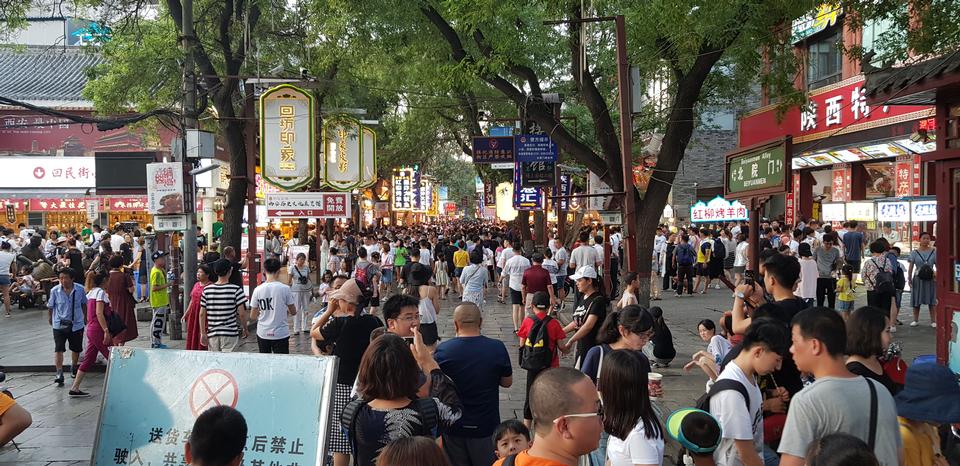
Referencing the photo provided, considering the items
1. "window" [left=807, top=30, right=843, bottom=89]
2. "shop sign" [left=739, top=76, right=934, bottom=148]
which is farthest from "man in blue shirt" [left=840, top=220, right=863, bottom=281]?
"window" [left=807, top=30, right=843, bottom=89]

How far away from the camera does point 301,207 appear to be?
704 inches

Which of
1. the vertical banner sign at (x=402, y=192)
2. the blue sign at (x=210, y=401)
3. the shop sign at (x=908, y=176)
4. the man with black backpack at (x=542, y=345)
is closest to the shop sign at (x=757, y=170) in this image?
the man with black backpack at (x=542, y=345)

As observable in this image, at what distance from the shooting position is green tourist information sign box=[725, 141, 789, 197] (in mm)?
8281

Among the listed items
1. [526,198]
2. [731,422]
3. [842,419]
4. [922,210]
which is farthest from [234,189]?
[842,419]

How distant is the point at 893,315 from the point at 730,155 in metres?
5.52

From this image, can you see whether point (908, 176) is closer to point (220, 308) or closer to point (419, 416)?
point (220, 308)

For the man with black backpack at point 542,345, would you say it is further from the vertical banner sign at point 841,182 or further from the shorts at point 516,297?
the vertical banner sign at point 841,182

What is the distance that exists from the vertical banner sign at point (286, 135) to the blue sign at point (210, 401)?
1142 cm

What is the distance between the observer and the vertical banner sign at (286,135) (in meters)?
15.4

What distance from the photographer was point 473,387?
204 inches

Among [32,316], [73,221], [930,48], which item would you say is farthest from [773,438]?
[73,221]

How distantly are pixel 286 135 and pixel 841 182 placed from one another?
17.0 meters

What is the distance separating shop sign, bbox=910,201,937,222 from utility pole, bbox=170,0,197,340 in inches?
554

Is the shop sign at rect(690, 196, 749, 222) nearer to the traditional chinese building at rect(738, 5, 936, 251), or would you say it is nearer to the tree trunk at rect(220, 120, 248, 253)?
the traditional chinese building at rect(738, 5, 936, 251)
